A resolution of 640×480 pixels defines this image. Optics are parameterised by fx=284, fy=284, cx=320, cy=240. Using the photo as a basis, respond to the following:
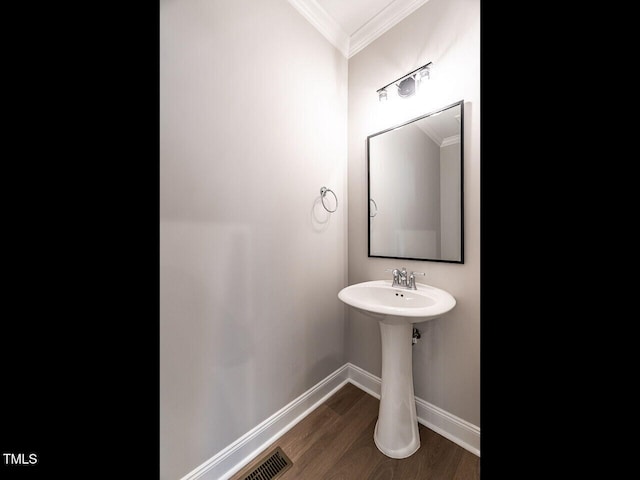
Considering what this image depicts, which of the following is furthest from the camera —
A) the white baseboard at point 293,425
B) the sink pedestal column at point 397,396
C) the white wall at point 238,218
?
the sink pedestal column at point 397,396

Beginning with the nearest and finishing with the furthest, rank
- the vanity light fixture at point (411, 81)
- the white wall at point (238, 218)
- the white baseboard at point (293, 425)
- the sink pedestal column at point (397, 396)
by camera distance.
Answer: the white wall at point (238, 218) → the white baseboard at point (293, 425) → the sink pedestal column at point (397, 396) → the vanity light fixture at point (411, 81)

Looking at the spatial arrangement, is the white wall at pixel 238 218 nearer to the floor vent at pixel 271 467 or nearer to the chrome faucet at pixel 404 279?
the floor vent at pixel 271 467

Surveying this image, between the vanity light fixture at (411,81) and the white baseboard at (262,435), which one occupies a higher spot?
the vanity light fixture at (411,81)

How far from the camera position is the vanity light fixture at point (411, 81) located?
1378 mm

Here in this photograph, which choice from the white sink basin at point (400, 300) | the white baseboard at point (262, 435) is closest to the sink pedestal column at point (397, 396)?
the white sink basin at point (400, 300)

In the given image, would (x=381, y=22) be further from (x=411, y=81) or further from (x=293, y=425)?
(x=293, y=425)

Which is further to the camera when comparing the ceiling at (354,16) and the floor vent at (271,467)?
the ceiling at (354,16)

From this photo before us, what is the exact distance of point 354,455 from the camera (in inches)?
48.1

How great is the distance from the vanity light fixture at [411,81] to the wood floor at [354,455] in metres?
1.69

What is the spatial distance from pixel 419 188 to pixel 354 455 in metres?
1.27
